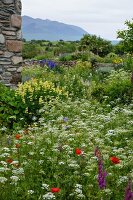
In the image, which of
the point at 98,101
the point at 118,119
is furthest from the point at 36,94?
the point at 118,119

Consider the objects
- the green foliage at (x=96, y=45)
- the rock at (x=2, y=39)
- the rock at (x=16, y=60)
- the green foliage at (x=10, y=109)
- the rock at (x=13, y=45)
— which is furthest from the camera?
the green foliage at (x=96, y=45)

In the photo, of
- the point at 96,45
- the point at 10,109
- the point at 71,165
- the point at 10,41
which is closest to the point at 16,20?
the point at 10,41

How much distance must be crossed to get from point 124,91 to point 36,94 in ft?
6.87

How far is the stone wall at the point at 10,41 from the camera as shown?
1228 centimetres

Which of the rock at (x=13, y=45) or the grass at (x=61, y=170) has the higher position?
the rock at (x=13, y=45)

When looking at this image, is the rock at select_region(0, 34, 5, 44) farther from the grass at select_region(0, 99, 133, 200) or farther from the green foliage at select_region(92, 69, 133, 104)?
the grass at select_region(0, 99, 133, 200)

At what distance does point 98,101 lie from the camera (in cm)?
1153

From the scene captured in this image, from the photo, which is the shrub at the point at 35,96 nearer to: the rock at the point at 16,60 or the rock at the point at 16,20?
the rock at the point at 16,60

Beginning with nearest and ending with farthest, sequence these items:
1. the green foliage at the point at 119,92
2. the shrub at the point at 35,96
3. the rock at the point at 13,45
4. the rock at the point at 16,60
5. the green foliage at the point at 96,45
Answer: the shrub at the point at 35,96, the green foliage at the point at 119,92, the rock at the point at 13,45, the rock at the point at 16,60, the green foliage at the point at 96,45

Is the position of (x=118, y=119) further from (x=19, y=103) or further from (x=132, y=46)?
(x=132, y=46)

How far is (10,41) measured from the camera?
40.7 feet

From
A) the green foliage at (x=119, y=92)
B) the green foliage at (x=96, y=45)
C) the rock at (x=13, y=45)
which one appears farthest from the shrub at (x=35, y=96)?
the green foliage at (x=96, y=45)

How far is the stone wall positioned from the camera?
1228cm

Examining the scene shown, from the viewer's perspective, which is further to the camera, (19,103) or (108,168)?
(19,103)
